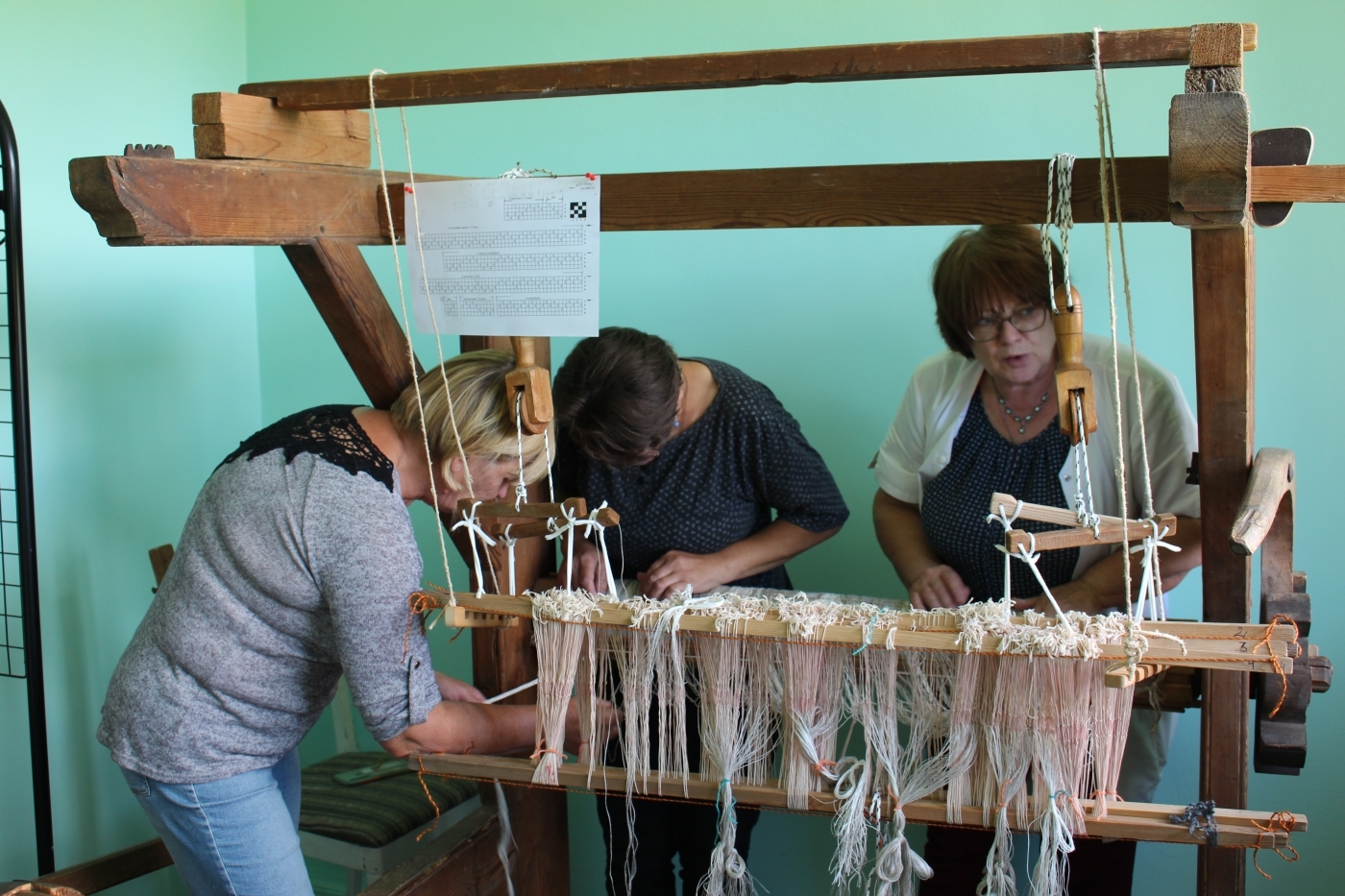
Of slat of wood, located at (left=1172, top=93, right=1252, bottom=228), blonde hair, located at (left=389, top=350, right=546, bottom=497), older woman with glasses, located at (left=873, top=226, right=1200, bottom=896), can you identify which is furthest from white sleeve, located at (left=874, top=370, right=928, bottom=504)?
slat of wood, located at (left=1172, top=93, right=1252, bottom=228)

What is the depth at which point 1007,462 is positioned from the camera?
202 cm

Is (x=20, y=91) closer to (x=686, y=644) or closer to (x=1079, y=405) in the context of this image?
(x=686, y=644)

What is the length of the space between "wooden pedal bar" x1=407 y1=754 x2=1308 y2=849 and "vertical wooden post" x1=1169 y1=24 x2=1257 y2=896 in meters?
0.20

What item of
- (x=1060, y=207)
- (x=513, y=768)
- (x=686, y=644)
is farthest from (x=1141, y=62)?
(x=513, y=768)

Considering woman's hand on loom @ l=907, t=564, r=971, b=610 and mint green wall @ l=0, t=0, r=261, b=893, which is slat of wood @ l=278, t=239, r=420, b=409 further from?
mint green wall @ l=0, t=0, r=261, b=893

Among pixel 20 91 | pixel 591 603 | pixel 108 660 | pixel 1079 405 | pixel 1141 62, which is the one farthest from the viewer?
pixel 108 660

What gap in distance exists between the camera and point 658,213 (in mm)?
1645

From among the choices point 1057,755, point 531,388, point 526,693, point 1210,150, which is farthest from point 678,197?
point 526,693

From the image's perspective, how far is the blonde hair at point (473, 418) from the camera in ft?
5.40

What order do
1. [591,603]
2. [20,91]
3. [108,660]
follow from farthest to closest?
[108,660]
[20,91]
[591,603]

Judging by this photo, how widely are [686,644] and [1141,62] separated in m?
0.95

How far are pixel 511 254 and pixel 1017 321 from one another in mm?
875

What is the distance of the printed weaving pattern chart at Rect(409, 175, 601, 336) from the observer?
165 cm

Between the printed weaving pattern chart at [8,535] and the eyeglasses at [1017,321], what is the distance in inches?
79.0
